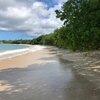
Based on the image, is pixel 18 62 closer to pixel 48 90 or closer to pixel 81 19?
pixel 81 19

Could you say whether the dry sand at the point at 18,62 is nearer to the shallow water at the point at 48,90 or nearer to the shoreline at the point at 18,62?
the shoreline at the point at 18,62

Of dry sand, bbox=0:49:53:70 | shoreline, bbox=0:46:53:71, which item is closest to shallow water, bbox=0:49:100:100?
shoreline, bbox=0:46:53:71

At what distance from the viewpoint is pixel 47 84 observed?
11977 millimetres

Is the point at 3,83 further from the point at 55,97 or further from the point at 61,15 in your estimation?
the point at 61,15

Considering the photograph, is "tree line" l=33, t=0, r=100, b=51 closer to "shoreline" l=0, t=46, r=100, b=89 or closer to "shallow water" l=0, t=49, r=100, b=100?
"shoreline" l=0, t=46, r=100, b=89

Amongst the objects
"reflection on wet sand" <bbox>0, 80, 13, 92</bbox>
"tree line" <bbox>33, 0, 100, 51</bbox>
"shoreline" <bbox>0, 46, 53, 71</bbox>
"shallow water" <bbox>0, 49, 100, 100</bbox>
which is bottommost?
"shoreline" <bbox>0, 46, 53, 71</bbox>

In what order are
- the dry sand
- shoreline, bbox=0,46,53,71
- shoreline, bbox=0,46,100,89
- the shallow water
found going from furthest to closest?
the dry sand → shoreline, bbox=0,46,53,71 → shoreline, bbox=0,46,100,89 → the shallow water

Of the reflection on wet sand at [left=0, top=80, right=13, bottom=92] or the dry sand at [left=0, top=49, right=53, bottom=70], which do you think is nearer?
the reflection on wet sand at [left=0, top=80, right=13, bottom=92]

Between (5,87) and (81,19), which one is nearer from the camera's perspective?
(5,87)

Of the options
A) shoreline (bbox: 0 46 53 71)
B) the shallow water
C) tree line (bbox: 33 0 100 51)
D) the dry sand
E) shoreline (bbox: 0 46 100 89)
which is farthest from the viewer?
the dry sand

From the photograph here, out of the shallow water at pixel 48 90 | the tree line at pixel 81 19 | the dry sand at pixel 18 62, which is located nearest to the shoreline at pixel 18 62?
the dry sand at pixel 18 62

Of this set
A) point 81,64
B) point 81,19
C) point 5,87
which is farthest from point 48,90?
point 81,64

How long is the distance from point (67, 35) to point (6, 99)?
906 centimetres

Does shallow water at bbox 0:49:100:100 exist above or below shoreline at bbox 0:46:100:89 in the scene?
above
